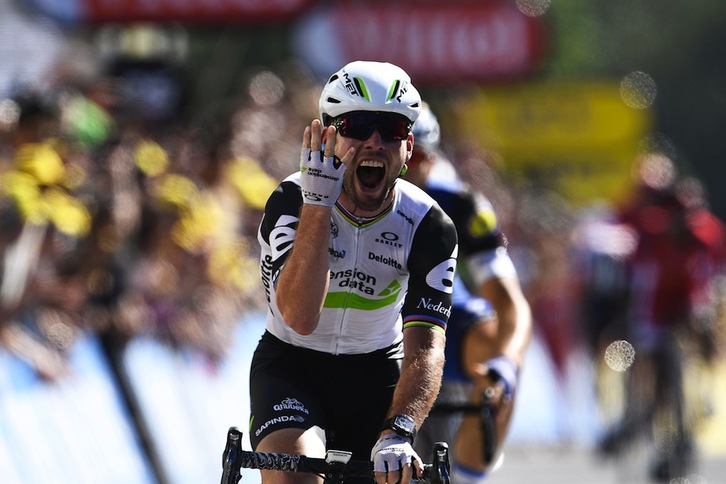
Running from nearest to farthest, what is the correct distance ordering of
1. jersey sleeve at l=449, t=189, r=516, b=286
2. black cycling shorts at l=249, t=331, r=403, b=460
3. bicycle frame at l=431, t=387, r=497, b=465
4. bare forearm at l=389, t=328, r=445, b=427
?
bare forearm at l=389, t=328, r=445, b=427 < black cycling shorts at l=249, t=331, r=403, b=460 < bicycle frame at l=431, t=387, r=497, b=465 < jersey sleeve at l=449, t=189, r=516, b=286

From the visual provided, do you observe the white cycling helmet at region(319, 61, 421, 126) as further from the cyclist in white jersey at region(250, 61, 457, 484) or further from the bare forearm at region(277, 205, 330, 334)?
the bare forearm at region(277, 205, 330, 334)

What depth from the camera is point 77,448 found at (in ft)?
29.3

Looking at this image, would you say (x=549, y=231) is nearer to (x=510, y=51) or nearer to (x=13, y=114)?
(x=510, y=51)

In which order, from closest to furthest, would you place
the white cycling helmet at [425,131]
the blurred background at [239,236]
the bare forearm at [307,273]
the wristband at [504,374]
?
the bare forearm at [307,273], the wristband at [504,374], the white cycling helmet at [425,131], the blurred background at [239,236]

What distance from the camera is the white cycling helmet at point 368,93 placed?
5.37 m

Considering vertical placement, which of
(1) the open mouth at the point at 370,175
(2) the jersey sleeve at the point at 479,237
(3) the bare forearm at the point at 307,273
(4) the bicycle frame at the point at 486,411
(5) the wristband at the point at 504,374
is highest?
(2) the jersey sleeve at the point at 479,237

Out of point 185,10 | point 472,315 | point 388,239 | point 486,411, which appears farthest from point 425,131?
point 185,10

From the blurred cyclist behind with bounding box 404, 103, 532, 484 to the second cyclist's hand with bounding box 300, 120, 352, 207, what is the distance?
83.6 inches

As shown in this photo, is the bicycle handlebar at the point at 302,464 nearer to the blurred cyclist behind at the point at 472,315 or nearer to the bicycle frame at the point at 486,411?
the bicycle frame at the point at 486,411

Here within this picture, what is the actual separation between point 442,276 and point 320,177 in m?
0.77

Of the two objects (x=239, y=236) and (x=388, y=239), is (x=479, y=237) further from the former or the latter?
(x=239, y=236)

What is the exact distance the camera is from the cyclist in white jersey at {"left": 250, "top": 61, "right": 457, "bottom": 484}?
5160 mm

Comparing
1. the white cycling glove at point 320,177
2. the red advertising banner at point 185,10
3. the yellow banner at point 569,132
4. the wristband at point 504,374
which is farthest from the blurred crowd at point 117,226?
the yellow banner at point 569,132

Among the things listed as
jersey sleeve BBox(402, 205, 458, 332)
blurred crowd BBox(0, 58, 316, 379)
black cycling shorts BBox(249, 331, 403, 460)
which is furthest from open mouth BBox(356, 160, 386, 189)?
blurred crowd BBox(0, 58, 316, 379)
